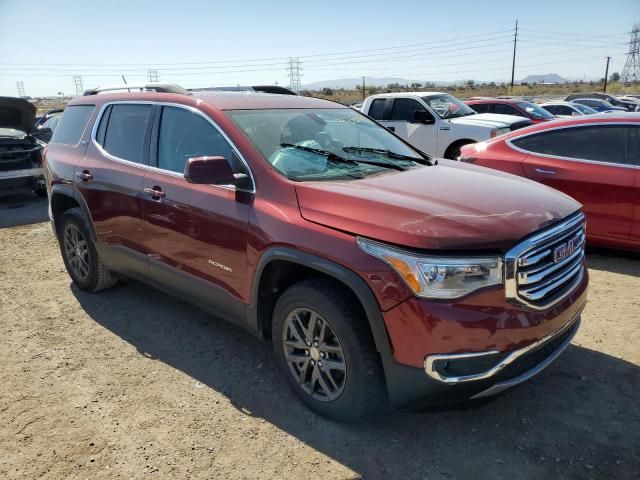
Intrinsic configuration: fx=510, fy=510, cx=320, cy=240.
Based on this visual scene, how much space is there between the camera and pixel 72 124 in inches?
198

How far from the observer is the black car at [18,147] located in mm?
9547

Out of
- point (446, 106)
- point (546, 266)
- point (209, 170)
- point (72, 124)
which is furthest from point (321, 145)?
point (446, 106)

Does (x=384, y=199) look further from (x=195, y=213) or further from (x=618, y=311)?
(x=618, y=311)

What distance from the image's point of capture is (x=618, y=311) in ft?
13.9

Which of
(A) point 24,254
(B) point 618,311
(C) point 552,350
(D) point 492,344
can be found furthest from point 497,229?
(A) point 24,254

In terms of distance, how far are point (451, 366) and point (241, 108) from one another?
2.24m

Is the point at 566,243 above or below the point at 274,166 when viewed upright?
below

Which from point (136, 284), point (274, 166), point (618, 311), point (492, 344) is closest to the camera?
point (492, 344)

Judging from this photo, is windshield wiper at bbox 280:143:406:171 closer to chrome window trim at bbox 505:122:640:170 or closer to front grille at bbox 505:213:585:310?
front grille at bbox 505:213:585:310

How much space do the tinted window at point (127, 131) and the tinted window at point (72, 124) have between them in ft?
1.60

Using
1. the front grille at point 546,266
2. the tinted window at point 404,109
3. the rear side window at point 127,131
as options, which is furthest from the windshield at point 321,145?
the tinted window at point 404,109

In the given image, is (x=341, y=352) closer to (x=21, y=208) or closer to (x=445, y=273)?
(x=445, y=273)

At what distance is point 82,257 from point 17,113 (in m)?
6.43

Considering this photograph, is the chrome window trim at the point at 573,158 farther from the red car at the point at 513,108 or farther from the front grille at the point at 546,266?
the red car at the point at 513,108
